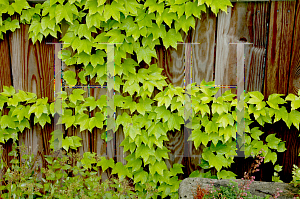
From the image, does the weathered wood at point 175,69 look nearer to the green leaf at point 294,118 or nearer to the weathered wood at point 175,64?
the weathered wood at point 175,64

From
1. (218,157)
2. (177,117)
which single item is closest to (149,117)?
(177,117)

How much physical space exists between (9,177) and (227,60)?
6.15 ft

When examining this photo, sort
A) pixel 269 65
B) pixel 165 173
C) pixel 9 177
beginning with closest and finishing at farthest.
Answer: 1. pixel 9 177
2. pixel 269 65
3. pixel 165 173

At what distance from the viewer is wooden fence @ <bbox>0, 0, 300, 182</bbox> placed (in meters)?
1.74

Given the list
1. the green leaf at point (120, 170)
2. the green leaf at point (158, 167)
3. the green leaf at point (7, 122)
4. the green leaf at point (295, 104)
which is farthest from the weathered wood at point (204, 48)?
the green leaf at point (7, 122)

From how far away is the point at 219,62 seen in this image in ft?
5.94

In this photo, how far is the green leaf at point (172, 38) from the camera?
1.74 metres

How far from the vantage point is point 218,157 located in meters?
1.86

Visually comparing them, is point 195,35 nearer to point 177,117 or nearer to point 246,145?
point 177,117

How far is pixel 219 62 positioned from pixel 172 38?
0.43 m

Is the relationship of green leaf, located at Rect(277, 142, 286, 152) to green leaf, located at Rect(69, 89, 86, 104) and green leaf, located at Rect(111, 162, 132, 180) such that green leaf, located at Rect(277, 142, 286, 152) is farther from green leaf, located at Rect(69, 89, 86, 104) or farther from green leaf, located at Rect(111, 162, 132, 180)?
green leaf, located at Rect(69, 89, 86, 104)

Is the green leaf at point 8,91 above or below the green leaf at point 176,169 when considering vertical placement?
above

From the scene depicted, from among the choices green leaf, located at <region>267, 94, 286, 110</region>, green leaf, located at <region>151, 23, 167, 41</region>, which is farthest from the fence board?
green leaf, located at <region>151, 23, 167, 41</region>

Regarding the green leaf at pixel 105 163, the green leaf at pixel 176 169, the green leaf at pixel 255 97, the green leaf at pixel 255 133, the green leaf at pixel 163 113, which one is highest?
the green leaf at pixel 255 97
